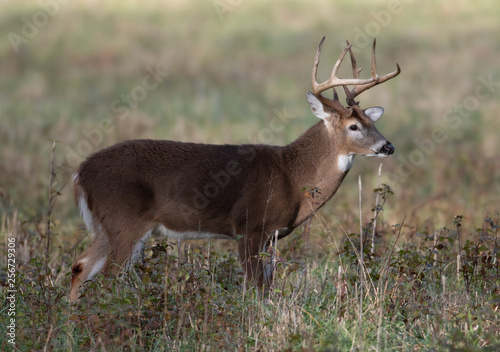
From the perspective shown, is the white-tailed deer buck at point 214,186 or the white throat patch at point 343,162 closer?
the white-tailed deer buck at point 214,186

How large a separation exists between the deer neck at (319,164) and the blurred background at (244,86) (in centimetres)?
93

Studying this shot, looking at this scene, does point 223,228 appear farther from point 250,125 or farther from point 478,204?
point 250,125

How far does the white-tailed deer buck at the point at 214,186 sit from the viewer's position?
21.0 ft

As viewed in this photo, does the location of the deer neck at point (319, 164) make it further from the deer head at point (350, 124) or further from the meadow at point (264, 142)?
the meadow at point (264, 142)

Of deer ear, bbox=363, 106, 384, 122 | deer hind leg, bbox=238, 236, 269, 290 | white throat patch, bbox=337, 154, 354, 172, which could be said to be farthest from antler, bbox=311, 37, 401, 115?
deer hind leg, bbox=238, 236, 269, 290

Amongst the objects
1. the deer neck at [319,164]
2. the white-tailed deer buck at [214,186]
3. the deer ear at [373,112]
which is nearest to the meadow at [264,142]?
the white-tailed deer buck at [214,186]

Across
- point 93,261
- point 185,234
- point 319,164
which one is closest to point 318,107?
point 319,164

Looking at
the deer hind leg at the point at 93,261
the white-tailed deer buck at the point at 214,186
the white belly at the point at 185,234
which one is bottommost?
the deer hind leg at the point at 93,261

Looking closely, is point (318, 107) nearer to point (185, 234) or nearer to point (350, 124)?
point (350, 124)

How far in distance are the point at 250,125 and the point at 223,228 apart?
8.94 m

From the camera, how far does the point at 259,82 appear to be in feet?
66.6

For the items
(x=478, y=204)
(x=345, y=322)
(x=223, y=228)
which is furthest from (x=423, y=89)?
(x=345, y=322)

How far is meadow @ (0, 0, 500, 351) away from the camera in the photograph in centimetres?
496

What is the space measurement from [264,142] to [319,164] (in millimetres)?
6681
